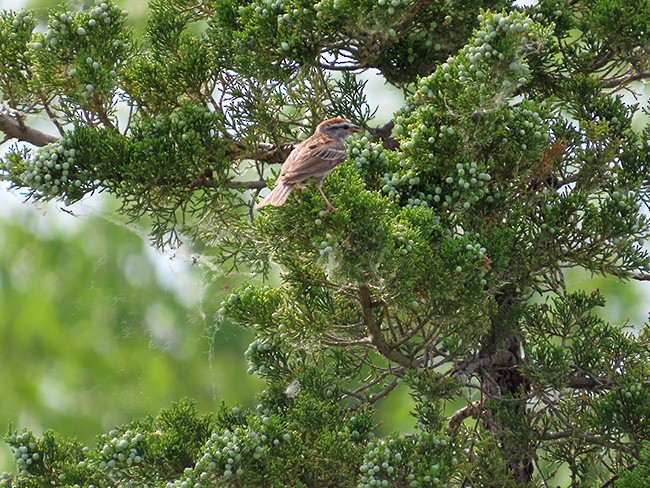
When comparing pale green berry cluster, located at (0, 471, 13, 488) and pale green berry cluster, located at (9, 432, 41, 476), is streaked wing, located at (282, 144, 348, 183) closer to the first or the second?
pale green berry cluster, located at (9, 432, 41, 476)

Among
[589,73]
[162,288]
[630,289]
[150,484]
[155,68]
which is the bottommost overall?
[150,484]

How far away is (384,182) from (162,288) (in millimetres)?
6080

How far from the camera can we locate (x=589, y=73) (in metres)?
3.96

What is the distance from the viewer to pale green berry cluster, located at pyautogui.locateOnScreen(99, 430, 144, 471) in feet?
11.5

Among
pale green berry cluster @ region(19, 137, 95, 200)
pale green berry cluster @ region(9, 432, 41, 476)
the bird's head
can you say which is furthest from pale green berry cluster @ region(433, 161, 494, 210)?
pale green berry cluster @ region(9, 432, 41, 476)

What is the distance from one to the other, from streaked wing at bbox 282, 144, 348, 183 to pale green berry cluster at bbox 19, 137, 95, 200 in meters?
0.81

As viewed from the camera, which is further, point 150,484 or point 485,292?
point 150,484

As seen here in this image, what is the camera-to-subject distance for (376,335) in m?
3.37

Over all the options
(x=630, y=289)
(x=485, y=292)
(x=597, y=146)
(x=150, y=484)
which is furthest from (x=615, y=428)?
(x=630, y=289)

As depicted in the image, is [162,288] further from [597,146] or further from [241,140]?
[597,146]

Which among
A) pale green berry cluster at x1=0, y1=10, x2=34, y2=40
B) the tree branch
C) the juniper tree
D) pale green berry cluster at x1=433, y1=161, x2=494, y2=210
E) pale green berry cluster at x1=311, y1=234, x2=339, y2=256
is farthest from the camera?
pale green berry cluster at x1=0, y1=10, x2=34, y2=40

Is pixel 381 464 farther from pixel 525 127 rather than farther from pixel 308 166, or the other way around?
pixel 525 127

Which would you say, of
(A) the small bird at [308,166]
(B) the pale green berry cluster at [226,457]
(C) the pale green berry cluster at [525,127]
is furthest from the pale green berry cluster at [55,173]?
(C) the pale green berry cluster at [525,127]

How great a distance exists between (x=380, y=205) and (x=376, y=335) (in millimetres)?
625
